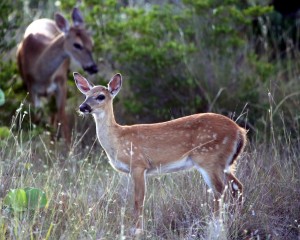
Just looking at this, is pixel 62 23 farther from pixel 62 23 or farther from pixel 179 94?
pixel 179 94

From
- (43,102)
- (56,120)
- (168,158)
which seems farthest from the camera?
(43,102)

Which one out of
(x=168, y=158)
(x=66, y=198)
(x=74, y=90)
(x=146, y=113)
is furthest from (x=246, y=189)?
(x=74, y=90)

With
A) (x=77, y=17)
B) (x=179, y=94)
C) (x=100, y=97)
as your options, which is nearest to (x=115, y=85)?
(x=100, y=97)

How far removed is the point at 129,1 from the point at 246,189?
26.1 feet

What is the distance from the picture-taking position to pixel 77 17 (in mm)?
11984

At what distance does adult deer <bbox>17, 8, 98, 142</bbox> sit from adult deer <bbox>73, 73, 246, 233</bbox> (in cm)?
406

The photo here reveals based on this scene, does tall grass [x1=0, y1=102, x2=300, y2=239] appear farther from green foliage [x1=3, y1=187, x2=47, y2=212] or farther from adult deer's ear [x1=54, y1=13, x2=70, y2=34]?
adult deer's ear [x1=54, y1=13, x2=70, y2=34]

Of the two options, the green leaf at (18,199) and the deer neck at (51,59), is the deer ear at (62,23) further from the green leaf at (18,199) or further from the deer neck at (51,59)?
the green leaf at (18,199)

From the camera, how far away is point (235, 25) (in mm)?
12961

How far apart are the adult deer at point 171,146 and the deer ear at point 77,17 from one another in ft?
14.5

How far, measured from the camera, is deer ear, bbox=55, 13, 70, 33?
12073 mm

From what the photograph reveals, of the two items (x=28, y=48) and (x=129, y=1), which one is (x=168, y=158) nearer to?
(x=28, y=48)

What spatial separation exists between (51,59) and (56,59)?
7cm

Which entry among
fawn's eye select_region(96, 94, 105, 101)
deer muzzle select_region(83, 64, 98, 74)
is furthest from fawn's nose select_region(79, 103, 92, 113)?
deer muzzle select_region(83, 64, 98, 74)
